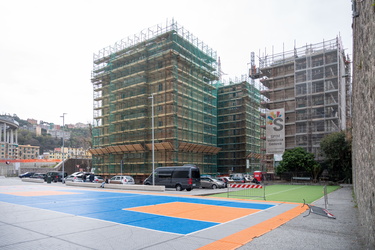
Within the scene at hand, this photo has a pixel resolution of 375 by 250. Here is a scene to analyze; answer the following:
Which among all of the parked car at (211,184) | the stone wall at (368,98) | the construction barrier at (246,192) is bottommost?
the parked car at (211,184)

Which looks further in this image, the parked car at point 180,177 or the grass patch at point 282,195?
the parked car at point 180,177

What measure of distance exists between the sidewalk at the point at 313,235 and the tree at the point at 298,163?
98.3 feet

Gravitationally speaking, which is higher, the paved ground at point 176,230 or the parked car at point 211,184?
the paved ground at point 176,230

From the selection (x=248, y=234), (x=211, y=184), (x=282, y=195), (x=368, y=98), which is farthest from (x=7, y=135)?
(x=368, y=98)

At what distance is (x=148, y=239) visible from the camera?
26.9 ft

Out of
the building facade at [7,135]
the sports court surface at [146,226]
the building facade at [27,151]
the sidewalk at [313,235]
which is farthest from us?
the building facade at [27,151]

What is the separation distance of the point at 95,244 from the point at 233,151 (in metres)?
60.5

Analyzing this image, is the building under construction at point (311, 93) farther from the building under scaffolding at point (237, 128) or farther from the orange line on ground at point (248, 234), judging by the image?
the orange line on ground at point (248, 234)

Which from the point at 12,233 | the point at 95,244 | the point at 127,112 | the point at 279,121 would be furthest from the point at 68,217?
the point at 127,112

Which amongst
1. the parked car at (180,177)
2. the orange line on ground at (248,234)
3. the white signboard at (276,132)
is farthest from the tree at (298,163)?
the orange line on ground at (248,234)

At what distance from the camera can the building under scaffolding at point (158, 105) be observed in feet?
164

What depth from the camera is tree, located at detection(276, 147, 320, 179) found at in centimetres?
4008

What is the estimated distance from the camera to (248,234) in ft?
28.9

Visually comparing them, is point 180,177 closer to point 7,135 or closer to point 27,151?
point 7,135
